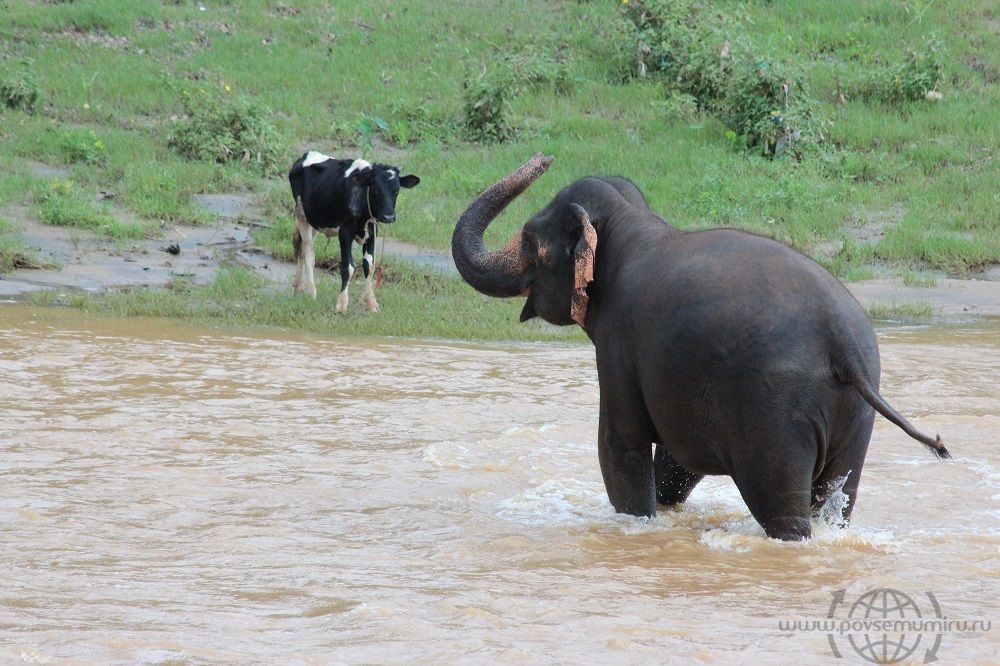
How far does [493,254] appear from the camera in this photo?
20.7 ft

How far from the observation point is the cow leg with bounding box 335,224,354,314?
13.1m

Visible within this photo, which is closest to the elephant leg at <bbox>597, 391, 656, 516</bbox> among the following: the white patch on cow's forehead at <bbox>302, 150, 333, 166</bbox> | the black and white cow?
the black and white cow

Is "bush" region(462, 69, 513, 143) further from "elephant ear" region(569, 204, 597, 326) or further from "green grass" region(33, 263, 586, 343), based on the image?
"elephant ear" region(569, 204, 597, 326)

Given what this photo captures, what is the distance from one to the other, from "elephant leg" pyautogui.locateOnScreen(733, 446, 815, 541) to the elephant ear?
1060 mm

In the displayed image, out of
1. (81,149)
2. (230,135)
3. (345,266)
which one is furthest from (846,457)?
(81,149)

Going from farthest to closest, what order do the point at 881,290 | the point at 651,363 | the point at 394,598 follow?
the point at 881,290 → the point at 651,363 → the point at 394,598

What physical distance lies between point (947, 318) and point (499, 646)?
32.1ft

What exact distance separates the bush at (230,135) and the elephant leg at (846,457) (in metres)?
12.5

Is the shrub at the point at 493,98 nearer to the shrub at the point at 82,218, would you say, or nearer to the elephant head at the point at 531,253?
the shrub at the point at 82,218

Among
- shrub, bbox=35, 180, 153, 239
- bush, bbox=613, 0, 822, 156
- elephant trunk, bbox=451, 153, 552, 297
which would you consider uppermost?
bush, bbox=613, 0, 822, 156

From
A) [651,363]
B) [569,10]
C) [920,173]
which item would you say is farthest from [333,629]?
[569,10]

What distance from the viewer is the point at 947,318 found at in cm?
1297

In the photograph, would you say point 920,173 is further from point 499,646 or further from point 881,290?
point 499,646

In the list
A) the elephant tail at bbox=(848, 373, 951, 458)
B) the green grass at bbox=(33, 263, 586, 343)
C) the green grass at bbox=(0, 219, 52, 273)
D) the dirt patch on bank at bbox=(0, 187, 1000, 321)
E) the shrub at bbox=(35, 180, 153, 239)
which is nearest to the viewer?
the elephant tail at bbox=(848, 373, 951, 458)
